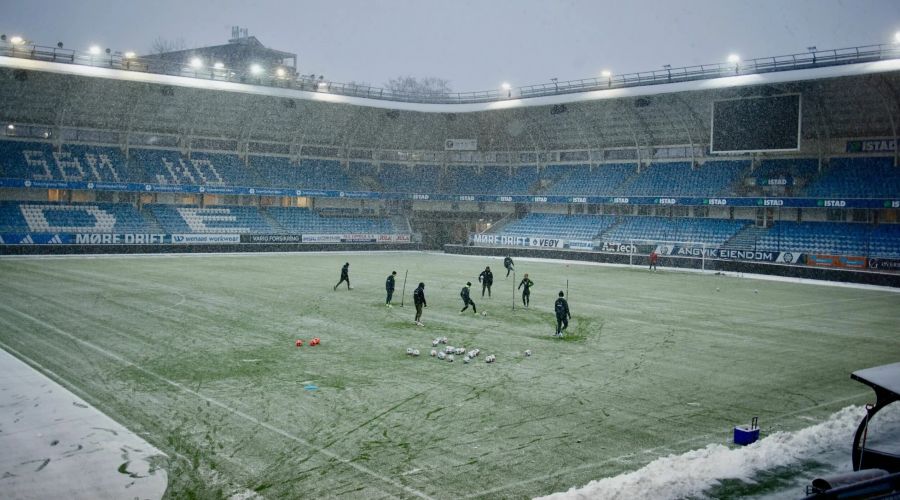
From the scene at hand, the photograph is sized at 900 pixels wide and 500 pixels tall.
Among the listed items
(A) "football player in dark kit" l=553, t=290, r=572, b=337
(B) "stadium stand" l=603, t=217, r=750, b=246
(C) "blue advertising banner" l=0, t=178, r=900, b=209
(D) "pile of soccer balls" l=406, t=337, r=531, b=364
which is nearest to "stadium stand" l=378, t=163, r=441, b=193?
(C) "blue advertising banner" l=0, t=178, r=900, b=209

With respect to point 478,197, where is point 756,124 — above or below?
above

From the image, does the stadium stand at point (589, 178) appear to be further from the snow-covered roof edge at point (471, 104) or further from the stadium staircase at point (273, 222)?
the stadium staircase at point (273, 222)

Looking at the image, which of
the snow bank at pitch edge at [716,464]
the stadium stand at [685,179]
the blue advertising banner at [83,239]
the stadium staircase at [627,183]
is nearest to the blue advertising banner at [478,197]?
the stadium stand at [685,179]

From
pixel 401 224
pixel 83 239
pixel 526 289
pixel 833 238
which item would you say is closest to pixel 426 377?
pixel 526 289

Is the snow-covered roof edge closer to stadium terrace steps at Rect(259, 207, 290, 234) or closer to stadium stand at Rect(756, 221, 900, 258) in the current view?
stadium stand at Rect(756, 221, 900, 258)

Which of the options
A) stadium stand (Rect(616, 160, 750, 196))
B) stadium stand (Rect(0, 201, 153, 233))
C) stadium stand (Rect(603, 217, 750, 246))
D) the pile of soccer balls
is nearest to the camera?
the pile of soccer balls

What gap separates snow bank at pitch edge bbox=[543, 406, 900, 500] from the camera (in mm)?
8461

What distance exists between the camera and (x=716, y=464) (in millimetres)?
9547

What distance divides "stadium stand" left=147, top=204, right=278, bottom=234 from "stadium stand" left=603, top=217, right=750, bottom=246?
3081cm

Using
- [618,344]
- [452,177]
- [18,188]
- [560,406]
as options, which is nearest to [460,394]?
[560,406]

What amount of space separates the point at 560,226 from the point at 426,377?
4910cm

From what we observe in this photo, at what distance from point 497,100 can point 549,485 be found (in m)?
56.1

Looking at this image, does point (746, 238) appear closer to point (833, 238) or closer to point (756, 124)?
point (833, 238)

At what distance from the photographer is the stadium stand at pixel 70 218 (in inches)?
1996
